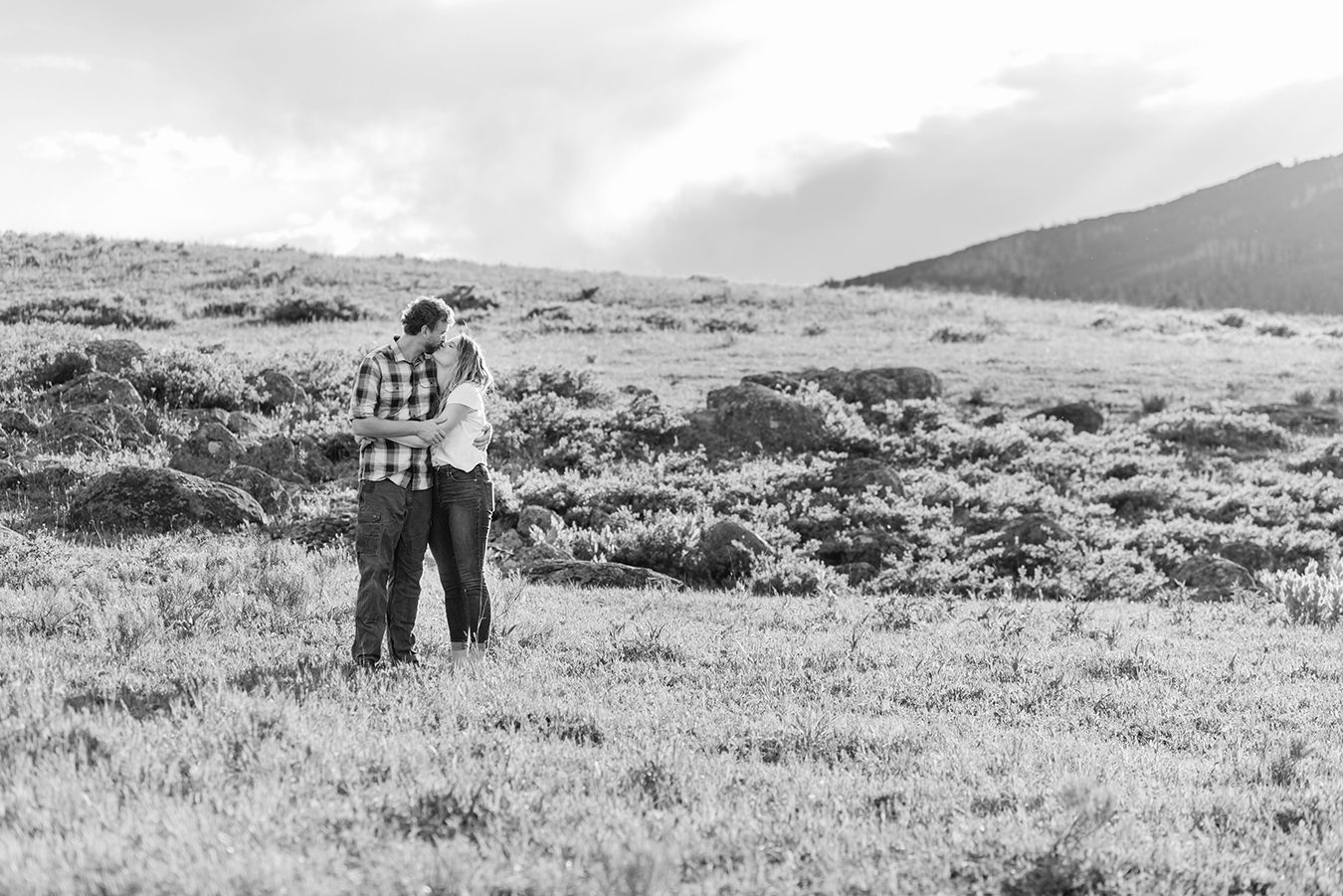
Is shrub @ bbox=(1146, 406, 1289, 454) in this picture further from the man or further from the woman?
the man

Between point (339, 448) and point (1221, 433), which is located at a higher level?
point (339, 448)

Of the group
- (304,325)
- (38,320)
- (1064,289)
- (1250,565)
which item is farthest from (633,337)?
(1064,289)

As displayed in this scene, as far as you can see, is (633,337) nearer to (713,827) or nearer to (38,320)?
(38,320)

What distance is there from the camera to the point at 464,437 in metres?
7.01

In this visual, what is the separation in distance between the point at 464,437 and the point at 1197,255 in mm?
88117

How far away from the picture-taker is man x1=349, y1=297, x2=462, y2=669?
688 centimetres

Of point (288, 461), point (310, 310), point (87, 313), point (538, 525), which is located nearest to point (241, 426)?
point (288, 461)

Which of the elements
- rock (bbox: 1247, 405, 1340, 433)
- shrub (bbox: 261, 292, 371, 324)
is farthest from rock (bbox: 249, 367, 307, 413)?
rock (bbox: 1247, 405, 1340, 433)

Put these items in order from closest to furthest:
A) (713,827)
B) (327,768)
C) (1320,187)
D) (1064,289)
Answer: (713,827) < (327,768) < (1064,289) < (1320,187)

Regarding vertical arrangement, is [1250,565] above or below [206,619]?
below

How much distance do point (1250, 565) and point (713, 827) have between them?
12.3m

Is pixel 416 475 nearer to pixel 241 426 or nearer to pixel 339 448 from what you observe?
pixel 339 448

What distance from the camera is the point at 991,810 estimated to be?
15.5ft

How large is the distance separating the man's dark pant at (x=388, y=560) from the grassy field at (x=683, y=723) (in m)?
0.41
